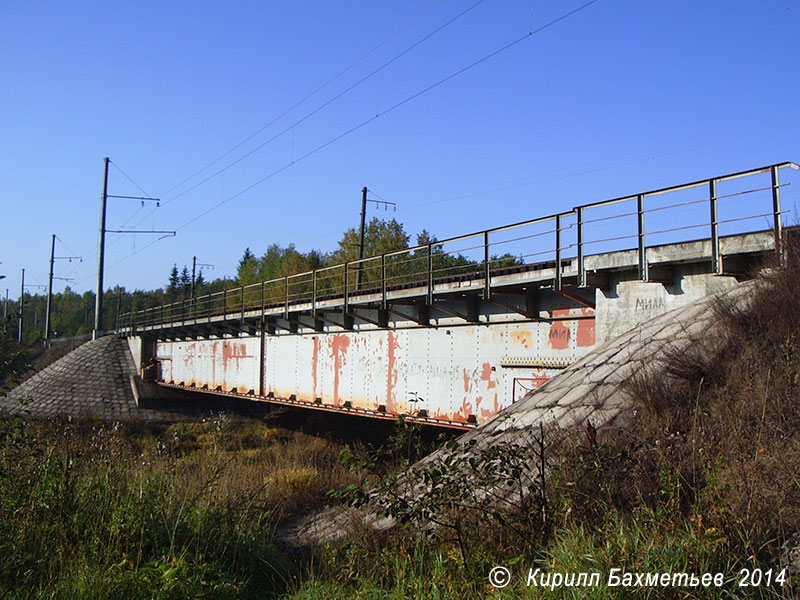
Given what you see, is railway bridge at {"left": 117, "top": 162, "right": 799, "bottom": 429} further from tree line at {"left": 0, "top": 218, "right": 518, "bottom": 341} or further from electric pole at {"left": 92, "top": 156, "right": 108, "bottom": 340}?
electric pole at {"left": 92, "top": 156, "right": 108, "bottom": 340}

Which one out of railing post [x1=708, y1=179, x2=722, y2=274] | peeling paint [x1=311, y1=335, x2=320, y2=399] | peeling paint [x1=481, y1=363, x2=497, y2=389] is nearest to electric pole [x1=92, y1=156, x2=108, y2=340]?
peeling paint [x1=311, y1=335, x2=320, y2=399]

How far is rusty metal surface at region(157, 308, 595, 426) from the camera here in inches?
463

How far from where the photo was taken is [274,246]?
361 feet

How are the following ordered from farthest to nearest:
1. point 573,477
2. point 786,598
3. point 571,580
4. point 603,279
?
point 603,279
point 573,477
point 571,580
point 786,598

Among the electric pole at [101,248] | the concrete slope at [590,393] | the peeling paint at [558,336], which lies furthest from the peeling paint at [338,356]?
the electric pole at [101,248]

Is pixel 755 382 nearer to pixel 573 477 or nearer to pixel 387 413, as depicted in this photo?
pixel 573 477

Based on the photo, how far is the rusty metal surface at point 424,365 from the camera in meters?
11.8

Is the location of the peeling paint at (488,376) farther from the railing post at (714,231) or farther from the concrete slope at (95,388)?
the concrete slope at (95,388)

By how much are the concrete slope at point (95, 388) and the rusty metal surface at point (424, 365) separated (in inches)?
484

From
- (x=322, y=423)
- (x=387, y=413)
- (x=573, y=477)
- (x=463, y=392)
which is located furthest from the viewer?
(x=322, y=423)

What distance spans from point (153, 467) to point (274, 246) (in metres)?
104

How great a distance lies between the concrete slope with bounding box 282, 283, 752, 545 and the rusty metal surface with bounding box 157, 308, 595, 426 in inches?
49.1

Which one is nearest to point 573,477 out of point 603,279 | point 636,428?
point 636,428

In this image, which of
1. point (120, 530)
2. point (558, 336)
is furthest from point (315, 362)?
point (120, 530)
